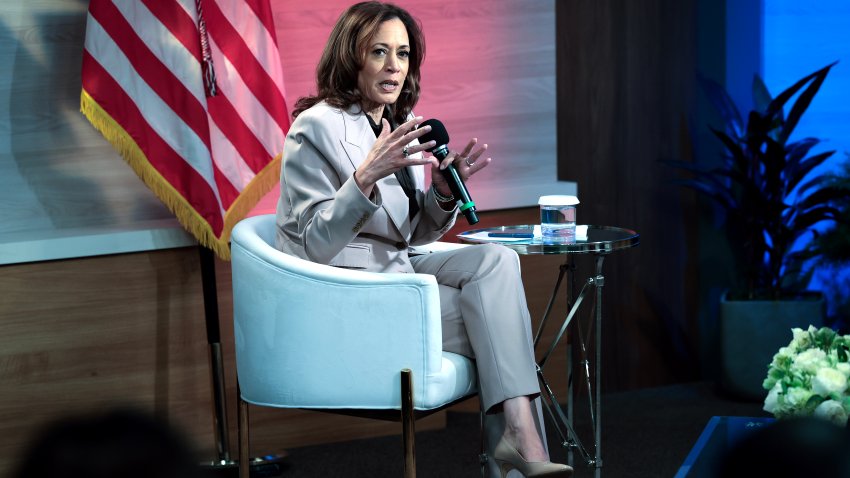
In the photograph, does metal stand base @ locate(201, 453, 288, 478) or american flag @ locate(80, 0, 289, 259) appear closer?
american flag @ locate(80, 0, 289, 259)

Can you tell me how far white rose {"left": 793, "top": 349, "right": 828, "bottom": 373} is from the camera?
7.04 feet

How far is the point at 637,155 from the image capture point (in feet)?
14.2

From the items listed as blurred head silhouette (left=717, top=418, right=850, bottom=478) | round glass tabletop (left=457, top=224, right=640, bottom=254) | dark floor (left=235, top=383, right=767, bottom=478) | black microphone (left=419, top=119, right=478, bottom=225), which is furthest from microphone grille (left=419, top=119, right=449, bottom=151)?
blurred head silhouette (left=717, top=418, right=850, bottom=478)

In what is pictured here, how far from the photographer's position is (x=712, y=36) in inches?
172

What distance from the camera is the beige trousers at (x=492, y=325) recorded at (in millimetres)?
2615

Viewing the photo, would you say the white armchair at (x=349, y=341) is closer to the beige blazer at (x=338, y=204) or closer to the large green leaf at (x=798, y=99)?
the beige blazer at (x=338, y=204)

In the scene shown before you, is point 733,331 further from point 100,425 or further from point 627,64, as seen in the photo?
point 100,425

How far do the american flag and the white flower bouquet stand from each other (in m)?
1.72

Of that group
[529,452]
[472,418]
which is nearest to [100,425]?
[529,452]

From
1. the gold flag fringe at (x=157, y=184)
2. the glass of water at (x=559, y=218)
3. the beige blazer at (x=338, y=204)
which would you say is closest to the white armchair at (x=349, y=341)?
the beige blazer at (x=338, y=204)

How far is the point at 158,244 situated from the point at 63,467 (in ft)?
8.53

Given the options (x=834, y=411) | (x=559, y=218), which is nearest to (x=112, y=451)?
(x=834, y=411)

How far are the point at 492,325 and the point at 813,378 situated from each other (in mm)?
788

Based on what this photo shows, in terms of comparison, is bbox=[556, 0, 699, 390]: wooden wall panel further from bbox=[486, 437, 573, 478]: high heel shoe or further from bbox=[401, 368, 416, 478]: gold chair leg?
bbox=[401, 368, 416, 478]: gold chair leg
